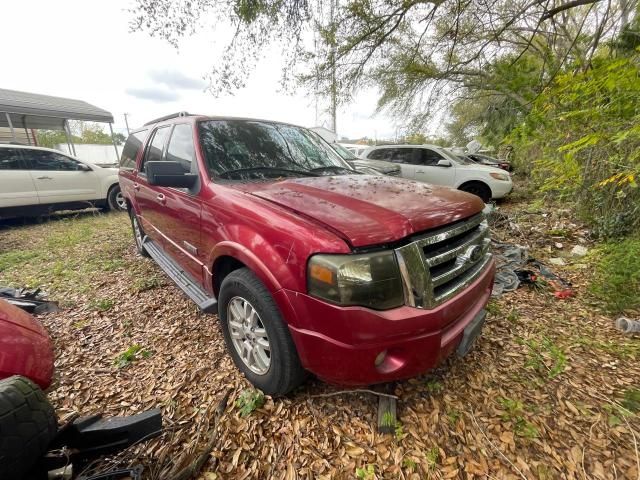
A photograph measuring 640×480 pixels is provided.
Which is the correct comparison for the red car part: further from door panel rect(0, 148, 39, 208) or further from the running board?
door panel rect(0, 148, 39, 208)

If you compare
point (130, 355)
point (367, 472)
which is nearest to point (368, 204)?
point (367, 472)

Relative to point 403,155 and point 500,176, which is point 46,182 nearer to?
point 403,155

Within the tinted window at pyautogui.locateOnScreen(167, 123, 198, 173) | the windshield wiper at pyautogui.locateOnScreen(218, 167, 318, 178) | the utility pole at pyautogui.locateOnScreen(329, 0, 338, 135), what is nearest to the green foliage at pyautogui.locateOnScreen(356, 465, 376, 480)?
the windshield wiper at pyautogui.locateOnScreen(218, 167, 318, 178)

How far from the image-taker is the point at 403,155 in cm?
876

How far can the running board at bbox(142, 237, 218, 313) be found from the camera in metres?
2.19

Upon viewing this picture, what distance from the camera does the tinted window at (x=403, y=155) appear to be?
28.3 feet

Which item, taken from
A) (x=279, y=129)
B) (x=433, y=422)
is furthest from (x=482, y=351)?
(x=279, y=129)

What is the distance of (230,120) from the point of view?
276 cm

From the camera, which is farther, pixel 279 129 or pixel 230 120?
pixel 279 129

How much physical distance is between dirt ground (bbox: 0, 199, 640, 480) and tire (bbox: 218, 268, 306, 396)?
0.64ft

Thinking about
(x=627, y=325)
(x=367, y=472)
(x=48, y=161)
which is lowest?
(x=367, y=472)

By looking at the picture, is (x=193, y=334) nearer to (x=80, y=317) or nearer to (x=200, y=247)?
(x=200, y=247)

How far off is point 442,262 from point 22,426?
6.56ft

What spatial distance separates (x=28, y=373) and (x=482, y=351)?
10.1 ft
